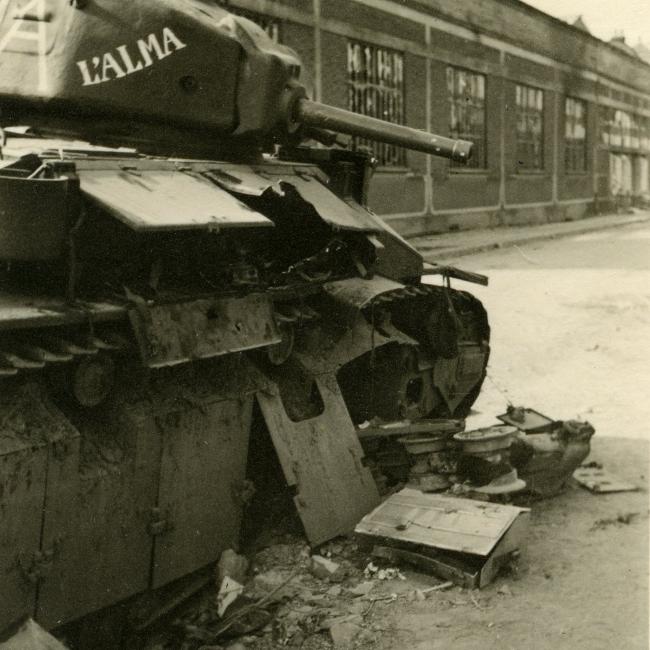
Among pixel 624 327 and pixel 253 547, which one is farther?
pixel 624 327

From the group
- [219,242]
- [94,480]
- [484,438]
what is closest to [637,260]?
[484,438]

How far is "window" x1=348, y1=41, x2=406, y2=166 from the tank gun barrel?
9472 millimetres

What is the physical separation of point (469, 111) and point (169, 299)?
609 inches

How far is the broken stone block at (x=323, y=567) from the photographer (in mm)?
4117

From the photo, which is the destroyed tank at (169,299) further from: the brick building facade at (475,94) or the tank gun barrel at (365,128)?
the brick building facade at (475,94)

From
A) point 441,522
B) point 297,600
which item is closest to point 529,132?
point 441,522

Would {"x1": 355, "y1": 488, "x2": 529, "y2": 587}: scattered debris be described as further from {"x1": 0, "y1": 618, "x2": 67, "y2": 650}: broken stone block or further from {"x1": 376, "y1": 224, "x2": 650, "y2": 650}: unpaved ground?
{"x1": 0, "y1": 618, "x2": 67, "y2": 650}: broken stone block

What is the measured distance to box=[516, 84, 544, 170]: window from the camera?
2089cm

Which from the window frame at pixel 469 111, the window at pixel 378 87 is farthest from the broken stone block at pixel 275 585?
the window frame at pixel 469 111

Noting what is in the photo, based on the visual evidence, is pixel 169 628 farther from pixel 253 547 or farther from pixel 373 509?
pixel 373 509

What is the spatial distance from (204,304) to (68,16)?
1.46 m

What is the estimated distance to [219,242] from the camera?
432cm

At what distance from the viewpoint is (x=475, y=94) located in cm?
1862

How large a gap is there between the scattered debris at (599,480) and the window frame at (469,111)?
12255 mm
